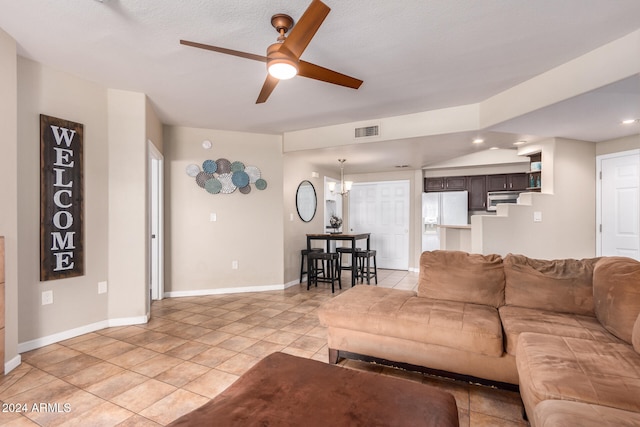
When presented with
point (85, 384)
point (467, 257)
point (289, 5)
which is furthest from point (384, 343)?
point (289, 5)

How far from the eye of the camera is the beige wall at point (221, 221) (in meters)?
4.61

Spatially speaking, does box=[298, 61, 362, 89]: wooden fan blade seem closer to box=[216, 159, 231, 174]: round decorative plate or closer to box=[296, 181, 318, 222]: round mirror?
box=[216, 159, 231, 174]: round decorative plate

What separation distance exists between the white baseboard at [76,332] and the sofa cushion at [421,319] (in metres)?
2.32

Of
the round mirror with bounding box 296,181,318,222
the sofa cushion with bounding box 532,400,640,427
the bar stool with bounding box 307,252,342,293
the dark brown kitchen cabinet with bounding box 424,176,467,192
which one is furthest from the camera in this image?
the dark brown kitchen cabinet with bounding box 424,176,467,192

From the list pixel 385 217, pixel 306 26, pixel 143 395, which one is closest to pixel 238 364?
pixel 143 395

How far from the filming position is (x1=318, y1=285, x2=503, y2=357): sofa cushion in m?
2.00

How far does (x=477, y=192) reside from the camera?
6.35m

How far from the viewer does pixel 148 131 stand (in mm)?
3635

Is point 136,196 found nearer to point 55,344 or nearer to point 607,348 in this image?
point 55,344

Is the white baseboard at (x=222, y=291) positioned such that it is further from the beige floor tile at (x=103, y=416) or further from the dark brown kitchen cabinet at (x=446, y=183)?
the dark brown kitchen cabinet at (x=446, y=183)

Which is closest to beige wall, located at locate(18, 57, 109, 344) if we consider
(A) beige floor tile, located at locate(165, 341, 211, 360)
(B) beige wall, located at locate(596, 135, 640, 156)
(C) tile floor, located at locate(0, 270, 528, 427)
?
(C) tile floor, located at locate(0, 270, 528, 427)

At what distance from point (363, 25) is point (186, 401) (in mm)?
2780

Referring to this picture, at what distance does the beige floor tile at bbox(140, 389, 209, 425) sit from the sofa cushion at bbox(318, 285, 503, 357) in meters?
1.02

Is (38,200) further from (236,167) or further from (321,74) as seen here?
(321,74)
